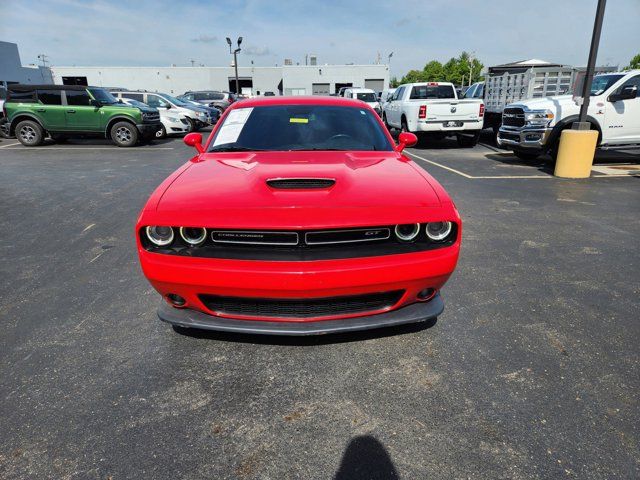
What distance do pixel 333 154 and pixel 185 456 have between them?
2289 millimetres

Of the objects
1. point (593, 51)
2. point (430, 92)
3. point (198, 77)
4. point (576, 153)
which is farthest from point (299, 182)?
point (198, 77)

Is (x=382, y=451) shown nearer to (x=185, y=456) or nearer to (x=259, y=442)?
(x=259, y=442)

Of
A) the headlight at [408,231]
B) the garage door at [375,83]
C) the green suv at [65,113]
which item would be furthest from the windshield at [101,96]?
the garage door at [375,83]

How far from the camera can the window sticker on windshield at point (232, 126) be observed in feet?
11.9

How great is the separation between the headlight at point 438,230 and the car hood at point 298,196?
13cm

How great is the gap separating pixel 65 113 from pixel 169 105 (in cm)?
452

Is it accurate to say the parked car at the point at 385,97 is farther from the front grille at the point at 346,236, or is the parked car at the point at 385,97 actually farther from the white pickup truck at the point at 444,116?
the front grille at the point at 346,236

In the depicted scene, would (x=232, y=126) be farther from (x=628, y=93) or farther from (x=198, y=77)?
(x=198, y=77)

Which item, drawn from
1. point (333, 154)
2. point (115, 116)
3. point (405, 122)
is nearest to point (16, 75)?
point (115, 116)

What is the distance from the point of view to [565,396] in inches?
89.6

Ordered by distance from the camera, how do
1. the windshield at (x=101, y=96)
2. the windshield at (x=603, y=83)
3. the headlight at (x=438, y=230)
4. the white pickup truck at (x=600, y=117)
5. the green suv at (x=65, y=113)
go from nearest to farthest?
the headlight at (x=438, y=230) → the white pickup truck at (x=600, y=117) → the windshield at (x=603, y=83) → the green suv at (x=65, y=113) → the windshield at (x=101, y=96)

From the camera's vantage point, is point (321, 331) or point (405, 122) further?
point (405, 122)

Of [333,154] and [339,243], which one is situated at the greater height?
[333,154]

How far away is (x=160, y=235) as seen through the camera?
7.77 feet
